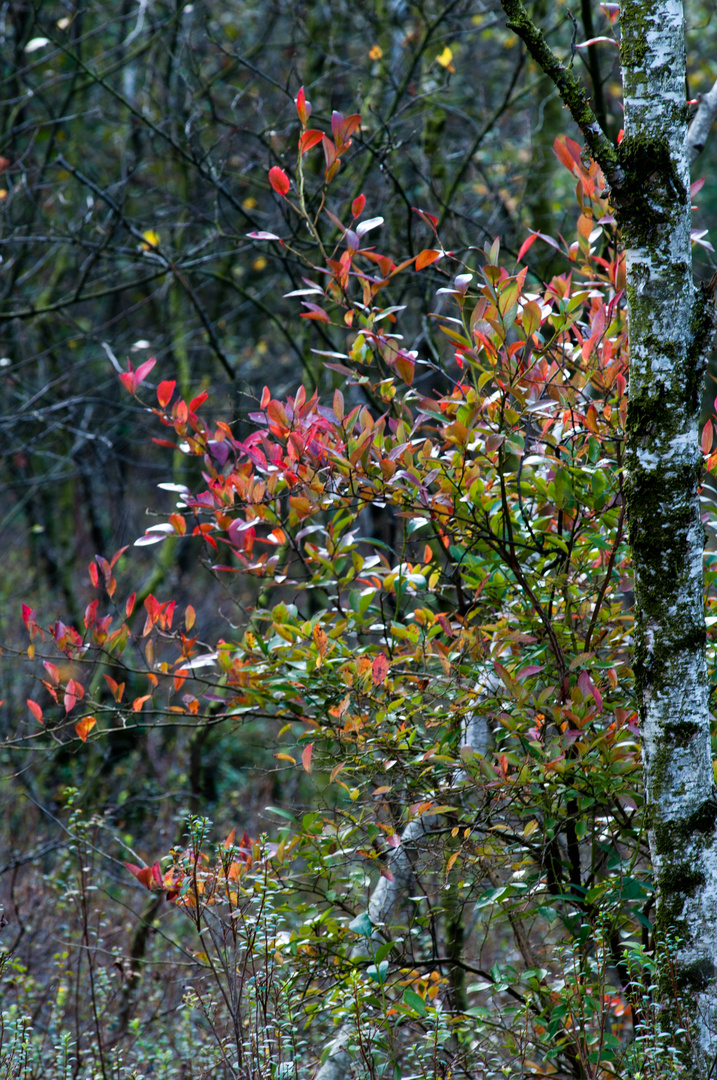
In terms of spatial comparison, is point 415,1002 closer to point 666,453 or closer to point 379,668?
point 379,668

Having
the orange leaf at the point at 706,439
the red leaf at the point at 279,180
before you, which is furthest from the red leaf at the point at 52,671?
the orange leaf at the point at 706,439

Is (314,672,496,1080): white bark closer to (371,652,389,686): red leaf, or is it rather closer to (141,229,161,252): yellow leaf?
(371,652,389,686): red leaf

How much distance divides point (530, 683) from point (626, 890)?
51 centimetres

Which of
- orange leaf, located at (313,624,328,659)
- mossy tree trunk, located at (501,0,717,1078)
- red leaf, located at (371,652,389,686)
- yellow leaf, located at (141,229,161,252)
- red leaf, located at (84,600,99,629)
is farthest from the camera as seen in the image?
yellow leaf, located at (141,229,161,252)

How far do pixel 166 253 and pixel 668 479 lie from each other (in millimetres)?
3968

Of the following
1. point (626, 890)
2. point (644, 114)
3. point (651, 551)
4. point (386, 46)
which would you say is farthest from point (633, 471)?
point (386, 46)

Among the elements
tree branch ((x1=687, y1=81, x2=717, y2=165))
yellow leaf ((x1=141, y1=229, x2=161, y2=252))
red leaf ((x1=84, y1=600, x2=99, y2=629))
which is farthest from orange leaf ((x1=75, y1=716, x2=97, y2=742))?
yellow leaf ((x1=141, y1=229, x2=161, y2=252))

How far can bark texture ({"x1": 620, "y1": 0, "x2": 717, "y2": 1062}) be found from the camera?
1911 millimetres

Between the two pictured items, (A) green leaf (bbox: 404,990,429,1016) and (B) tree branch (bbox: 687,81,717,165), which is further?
(B) tree branch (bbox: 687,81,717,165)

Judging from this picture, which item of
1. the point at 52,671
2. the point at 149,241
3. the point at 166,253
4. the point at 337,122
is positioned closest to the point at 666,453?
the point at 337,122

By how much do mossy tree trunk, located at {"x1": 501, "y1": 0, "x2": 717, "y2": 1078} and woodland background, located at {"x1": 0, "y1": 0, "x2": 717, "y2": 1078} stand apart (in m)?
1.46

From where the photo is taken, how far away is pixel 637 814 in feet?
7.13

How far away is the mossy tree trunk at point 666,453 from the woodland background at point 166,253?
57.3 inches

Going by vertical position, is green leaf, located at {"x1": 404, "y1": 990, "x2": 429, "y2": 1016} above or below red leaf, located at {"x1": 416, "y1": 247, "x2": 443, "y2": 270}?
below
